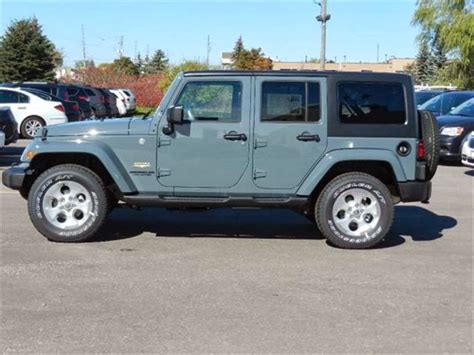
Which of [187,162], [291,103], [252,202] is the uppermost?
[291,103]

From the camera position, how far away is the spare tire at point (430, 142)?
6656mm

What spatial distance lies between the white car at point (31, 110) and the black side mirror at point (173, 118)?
12009 millimetres

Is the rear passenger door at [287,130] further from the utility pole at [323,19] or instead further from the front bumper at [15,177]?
the utility pole at [323,19]

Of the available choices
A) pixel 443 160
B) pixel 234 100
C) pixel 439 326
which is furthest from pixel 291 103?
pixel 443 160

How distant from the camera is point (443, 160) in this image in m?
15.0

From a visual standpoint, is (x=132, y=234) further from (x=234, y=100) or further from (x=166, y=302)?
(x=166, y=302)

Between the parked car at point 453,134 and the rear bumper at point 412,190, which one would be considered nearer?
the rear bumper at point 412,190

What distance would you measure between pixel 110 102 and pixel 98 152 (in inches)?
787

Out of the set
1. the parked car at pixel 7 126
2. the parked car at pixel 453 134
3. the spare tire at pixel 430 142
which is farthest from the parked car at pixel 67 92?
the spare tire at pixel 430 142

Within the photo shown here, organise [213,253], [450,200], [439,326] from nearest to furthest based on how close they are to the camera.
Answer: [439,326] → [213,253] → [450,200]

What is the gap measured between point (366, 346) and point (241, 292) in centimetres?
132

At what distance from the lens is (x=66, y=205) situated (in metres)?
6.61

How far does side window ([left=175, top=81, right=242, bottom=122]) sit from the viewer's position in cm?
654

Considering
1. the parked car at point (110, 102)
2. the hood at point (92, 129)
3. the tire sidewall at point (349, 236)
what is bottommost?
the tire sidewall at point (349, 236)
